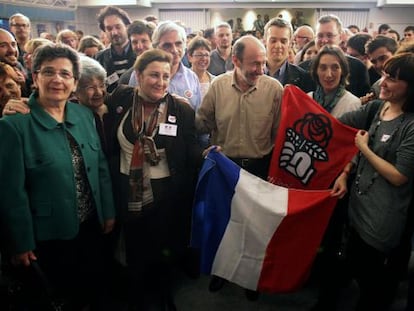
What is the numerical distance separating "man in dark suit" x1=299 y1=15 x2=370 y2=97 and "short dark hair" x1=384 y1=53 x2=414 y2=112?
3.68ft

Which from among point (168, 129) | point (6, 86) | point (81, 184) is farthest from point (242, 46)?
point (6, 86)

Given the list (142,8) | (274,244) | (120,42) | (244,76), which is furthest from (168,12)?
(274,244)

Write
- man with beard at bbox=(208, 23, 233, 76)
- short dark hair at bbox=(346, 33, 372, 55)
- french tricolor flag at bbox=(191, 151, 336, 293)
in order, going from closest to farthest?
french tricolor flag at bbox=(191, 151, 336, 293), short dark hair at bbox=(346, 33, 372, 55), man with beard at bbox=(208, 23, 233, 76)

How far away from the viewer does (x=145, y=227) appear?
2287mm

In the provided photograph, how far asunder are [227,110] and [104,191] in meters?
1.02

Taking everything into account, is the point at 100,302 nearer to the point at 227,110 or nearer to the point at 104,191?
the point at 104,191

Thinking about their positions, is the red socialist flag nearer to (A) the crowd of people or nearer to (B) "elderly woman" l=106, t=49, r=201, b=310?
(A) the crowd of people

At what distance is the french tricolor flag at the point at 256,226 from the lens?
81.6 inches

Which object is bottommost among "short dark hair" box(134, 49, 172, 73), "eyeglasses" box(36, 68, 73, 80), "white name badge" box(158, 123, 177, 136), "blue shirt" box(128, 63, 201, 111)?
"white name badge" box(158, 123, 177, 136)

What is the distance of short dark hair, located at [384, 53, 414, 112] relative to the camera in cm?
177

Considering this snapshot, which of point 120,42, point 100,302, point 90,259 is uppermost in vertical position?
point 120,42

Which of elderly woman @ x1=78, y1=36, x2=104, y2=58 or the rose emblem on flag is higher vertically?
elderly woman @ x1=78, y1=36, x2=104, y2=58

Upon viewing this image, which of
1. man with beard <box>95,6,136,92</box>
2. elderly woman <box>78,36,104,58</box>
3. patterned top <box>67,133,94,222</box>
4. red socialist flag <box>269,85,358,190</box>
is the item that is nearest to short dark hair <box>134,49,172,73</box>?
patterned top <box>67,133,94,222</box>

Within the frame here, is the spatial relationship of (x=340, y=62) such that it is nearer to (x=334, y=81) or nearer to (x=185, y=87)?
(x=334, y=81)
